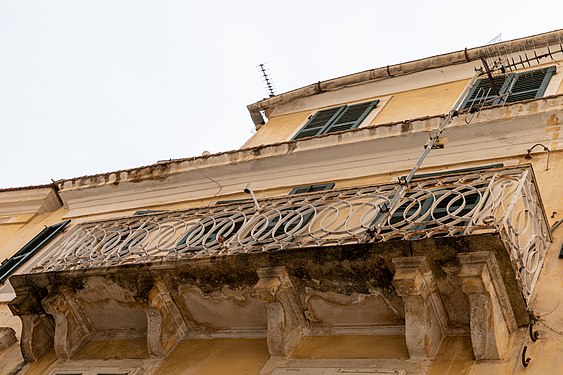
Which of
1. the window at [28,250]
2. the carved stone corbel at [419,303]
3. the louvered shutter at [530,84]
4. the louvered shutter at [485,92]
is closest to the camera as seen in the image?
the carved stone corbel at [419,303]

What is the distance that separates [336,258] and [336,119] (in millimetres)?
6355

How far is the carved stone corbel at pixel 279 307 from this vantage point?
663 cm

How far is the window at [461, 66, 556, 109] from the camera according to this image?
10484 mm

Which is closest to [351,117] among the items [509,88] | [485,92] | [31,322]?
[485,92]

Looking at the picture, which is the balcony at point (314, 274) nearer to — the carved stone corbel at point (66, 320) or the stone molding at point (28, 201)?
the carved stone corbel at point (66, 320)

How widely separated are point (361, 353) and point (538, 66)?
7095mm

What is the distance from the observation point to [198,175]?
11.4 metres

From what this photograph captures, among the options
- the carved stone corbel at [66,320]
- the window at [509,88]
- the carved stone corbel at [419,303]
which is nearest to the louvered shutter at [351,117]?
the window at [509,88]

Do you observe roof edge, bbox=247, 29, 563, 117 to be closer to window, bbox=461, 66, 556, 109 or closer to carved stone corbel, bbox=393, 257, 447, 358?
window, bbox=461, 66, 556, 109

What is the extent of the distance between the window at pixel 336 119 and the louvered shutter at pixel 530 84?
254cm

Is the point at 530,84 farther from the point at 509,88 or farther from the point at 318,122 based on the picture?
the point at 318,122

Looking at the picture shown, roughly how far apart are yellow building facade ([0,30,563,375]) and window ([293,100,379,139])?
141 mm

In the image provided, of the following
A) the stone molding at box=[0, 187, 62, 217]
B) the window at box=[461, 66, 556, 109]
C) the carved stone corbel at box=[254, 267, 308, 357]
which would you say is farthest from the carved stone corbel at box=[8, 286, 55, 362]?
the window at box=[461, 66, 556, 109]

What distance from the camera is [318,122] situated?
505 inches
